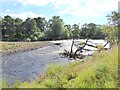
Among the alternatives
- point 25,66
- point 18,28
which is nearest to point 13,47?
point 18,28

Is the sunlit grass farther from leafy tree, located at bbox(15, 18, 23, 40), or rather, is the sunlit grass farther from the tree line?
leafy tree, located at bbox(15, 18, 23, 40)

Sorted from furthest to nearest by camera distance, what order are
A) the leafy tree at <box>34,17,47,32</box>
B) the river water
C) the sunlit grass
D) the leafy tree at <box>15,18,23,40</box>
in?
the leafy tree at <box>34,17,47,32</box>
the leafy tree at <box>15,18,23,40</box>
the sunlit grass
the river water

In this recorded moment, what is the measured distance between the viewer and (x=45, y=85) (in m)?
6.87

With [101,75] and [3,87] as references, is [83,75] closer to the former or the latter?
[101,75]

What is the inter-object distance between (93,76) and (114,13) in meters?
5.26

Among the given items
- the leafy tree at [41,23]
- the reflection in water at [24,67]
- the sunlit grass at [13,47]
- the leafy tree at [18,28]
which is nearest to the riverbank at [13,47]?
the sunlit grass at [13,47]

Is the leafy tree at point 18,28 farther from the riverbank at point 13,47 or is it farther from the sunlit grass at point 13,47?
the riverbank at point 13,47

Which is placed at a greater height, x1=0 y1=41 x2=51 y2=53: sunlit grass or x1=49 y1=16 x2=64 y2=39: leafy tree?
x1=49 y1=16 x2=64 y2=39: leafy tree

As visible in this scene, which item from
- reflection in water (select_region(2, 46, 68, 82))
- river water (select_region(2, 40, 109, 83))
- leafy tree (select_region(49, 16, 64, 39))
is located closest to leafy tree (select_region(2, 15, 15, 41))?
leafy tree (select_region(49, 16, 64, 39))

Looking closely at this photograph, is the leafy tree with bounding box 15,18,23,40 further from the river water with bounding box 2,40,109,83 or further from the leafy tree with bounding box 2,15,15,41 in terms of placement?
the river water with bounding box 2,40,109,83

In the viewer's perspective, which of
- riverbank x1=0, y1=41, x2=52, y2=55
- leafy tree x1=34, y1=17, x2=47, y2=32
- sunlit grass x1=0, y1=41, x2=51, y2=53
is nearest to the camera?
riverbank x1=0, y1=41, x2=52, y2=55

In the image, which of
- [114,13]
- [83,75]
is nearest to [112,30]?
[114,13]

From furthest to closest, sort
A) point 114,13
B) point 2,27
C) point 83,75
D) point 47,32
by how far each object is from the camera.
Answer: point 47,32 < point 2,27 < point 114,13 < point 83,75

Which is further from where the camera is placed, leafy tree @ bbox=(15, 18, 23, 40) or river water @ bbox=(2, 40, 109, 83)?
leafy tree @ bbox=(15, 18, 23, 40)
